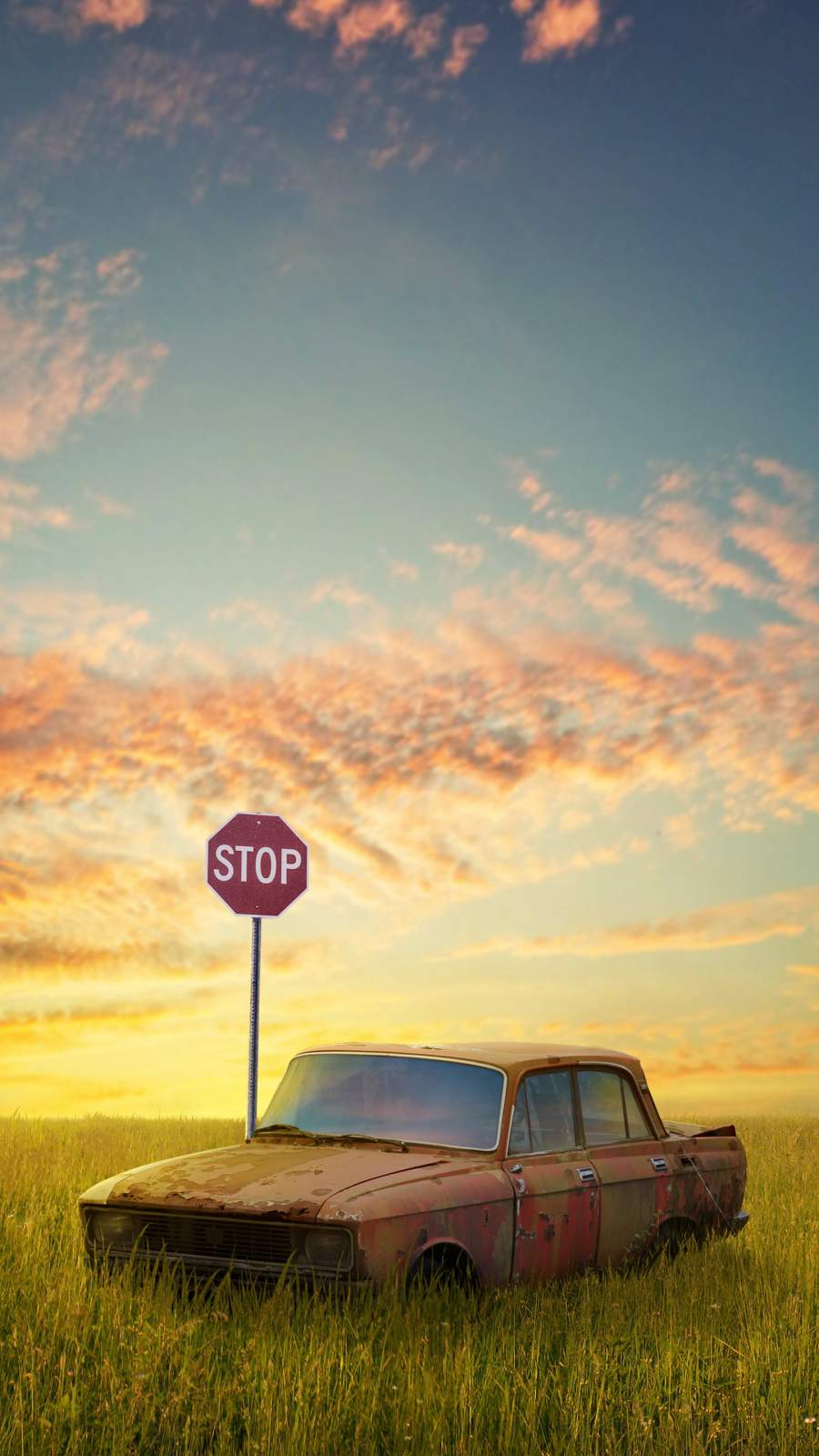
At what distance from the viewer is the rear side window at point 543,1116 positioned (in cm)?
823

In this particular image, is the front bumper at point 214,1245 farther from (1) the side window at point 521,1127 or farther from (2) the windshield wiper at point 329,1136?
(1) the side window at point 521,1127

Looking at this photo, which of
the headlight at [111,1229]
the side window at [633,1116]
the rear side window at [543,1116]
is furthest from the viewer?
the side window at [633,1116]

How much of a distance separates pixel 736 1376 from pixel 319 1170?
7.83 ft

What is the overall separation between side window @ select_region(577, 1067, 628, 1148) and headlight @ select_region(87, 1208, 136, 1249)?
2.97m

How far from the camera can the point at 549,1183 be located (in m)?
8.14

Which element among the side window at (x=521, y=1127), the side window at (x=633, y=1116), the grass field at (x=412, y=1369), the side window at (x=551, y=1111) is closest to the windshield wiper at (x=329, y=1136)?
the side window at (x=521, y=1127)

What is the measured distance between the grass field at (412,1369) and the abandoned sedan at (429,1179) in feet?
0.74

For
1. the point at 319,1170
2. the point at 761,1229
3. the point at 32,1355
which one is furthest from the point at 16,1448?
the point at 761,1229

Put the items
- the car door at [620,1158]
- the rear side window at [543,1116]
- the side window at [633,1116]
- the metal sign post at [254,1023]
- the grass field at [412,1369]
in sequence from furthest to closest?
the metal sign post at [254,1023] → the side window at [633,1116] → the car door at [620,1158] → the rear side window at [543,1116] → the grass field at [412,1369]

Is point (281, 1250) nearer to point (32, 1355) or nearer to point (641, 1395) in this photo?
point (32, 1355)

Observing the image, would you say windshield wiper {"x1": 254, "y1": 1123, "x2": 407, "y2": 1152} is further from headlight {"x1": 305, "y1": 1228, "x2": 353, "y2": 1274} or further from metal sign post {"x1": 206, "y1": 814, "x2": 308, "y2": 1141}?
metal sign post {"x1": 206, "y1": 814, "x2": 308, "y2": 1141}

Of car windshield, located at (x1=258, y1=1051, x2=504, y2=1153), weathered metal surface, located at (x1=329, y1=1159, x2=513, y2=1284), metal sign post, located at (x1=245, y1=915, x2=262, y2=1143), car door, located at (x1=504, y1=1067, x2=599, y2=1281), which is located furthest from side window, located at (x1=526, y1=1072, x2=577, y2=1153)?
metal sign post, located at (x1=245, y1=915, x2=262, y2=1143)

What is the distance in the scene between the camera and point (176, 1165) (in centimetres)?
827

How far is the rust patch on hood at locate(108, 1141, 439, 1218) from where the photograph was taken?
23.4 ft
